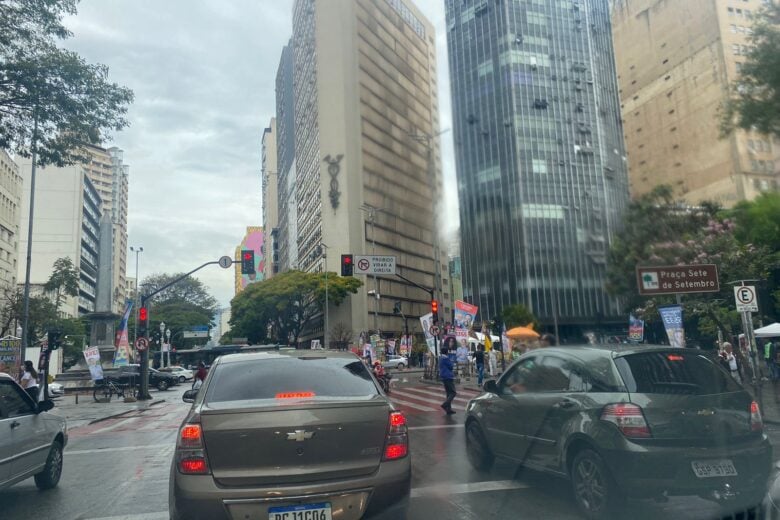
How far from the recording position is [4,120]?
15.2m

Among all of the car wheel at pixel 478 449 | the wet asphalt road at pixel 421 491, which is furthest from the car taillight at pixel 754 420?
the car wheel at pixel 478 449

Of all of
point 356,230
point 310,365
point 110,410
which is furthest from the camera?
point 356,230

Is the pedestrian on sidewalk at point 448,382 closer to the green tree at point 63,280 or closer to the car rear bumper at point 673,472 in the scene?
the car rear bumper at point 673,472

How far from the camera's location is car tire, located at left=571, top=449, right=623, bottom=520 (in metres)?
5.05

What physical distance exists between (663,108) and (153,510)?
4507 centimetres

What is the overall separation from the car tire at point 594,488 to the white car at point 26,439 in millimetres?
5682

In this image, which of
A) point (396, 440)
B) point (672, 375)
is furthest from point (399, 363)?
point (396, 440)

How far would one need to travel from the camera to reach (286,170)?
104 meters

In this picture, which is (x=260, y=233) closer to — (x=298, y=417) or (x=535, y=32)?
(x=535, y=32)

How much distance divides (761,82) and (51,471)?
16.0 metres

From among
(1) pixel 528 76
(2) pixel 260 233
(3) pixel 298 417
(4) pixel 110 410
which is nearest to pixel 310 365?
(3) pixel 298 417

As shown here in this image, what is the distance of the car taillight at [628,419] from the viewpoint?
16.3 ft

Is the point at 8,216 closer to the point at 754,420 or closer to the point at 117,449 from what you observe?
the point at 117,449

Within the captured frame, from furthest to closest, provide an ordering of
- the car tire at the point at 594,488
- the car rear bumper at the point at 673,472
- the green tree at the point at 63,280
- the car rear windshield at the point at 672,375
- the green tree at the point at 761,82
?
the green tree at the point at 63,280
the green tree at the point at 761,82
the car rear windshield at the point at 672,375
the car tire at the point at 594,488
the car rear bumper at the point at 673,472
